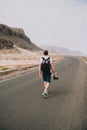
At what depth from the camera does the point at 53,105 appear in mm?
8508

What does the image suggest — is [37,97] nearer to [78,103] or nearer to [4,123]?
[78,103]

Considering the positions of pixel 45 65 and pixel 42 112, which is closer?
pixel 42 112

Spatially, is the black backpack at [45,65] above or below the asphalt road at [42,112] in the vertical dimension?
above

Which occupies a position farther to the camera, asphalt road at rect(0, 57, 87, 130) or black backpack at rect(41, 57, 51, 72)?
black backpack at rect(41, 57, 51, 72)

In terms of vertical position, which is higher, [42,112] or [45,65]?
[45,65]

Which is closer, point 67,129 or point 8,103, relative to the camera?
point 67,129

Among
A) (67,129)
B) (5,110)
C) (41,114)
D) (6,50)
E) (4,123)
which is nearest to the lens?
(67,129)

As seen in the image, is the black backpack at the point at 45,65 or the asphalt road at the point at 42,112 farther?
the black backpack at the point at 45,65

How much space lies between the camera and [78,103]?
29.7 ft

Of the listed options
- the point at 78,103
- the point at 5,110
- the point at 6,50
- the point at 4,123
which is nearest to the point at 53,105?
the point at 78,103

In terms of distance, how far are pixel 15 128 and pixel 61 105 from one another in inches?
118

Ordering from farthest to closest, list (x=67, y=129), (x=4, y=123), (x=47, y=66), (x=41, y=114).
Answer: (x=47, y=66)
(x=41, y=114)
(x=4, y=123)
(x=67, y=129)

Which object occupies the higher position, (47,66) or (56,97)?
(47,66)

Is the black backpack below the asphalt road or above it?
above
